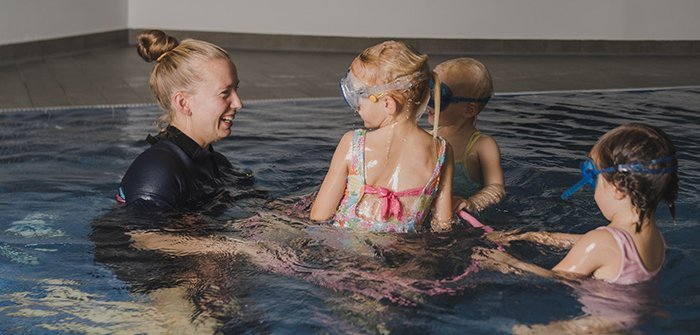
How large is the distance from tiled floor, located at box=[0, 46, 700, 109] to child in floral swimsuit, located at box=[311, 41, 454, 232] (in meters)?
4.65

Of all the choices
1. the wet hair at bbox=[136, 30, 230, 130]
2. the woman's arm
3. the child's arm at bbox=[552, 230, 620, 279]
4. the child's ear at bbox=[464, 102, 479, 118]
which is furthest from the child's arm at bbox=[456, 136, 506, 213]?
the wet hair at bbox=[136, 30, 230, 130]

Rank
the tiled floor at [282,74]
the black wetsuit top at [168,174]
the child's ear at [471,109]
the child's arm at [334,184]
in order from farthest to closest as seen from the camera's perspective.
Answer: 1. the tiled floor at [282,74]
2. the child's ear at [471,109]
3. the child's arm at [334,184]
4. the black wetsuit top at [168,174]

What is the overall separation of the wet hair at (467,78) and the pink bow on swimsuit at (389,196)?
992mm

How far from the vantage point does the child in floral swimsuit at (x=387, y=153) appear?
400 centimetres

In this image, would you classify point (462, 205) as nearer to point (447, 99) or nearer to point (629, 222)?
point (447, 99)

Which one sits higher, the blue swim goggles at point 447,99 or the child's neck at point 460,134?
the blue swim goggles at point 447,99

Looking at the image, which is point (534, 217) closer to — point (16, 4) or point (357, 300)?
point (357, 300)

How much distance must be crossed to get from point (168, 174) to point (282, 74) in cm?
660

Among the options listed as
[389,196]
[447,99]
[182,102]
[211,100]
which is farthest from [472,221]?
[182,102]

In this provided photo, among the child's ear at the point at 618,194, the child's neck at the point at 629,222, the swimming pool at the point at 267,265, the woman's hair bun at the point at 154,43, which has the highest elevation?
the woman's hair bun at the point at 154,43

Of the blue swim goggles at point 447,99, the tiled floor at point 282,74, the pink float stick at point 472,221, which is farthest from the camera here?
the tiled floor at point 282,74

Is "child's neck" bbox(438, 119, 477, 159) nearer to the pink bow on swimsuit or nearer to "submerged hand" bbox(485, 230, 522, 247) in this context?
"submerged hand" bbox(485, 230, 522, 247)

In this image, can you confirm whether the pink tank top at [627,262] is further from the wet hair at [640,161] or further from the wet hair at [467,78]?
the wet hair at [467,78]

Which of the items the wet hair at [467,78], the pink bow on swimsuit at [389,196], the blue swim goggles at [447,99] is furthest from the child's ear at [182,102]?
the wet hair at [467,78]
